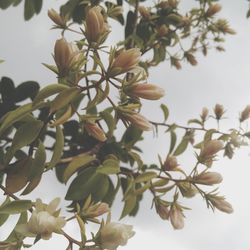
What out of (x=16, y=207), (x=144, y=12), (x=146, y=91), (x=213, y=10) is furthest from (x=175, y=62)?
(x=16, y=207)

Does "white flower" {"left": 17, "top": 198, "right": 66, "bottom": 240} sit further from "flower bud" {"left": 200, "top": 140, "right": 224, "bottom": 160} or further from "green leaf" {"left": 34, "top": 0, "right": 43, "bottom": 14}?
"green leaf" {"left": 34, "top": 0, "right": 43, "bottom": 14}

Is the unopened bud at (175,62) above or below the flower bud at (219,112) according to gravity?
above

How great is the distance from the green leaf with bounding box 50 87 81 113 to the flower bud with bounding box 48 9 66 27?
0.82 metres

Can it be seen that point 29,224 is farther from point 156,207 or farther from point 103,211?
point 156,207

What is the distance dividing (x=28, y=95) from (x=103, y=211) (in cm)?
104

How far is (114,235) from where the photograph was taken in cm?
89

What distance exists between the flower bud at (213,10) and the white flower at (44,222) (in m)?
1.83

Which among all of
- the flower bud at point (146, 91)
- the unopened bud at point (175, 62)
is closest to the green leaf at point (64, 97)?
the flower bud at point (146, 91)

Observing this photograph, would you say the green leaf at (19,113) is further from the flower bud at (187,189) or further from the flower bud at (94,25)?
the flower bud at (187,189)

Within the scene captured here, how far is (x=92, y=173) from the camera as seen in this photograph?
51.9 inches

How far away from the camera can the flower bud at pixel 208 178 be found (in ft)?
4.13

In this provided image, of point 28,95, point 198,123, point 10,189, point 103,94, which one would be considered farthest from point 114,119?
point 198,123

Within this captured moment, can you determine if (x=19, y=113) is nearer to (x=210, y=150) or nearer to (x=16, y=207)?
(x=16, y=207)

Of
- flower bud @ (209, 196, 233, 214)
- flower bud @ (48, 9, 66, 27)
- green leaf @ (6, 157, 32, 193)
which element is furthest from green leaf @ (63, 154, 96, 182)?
flower bud @ (48, 9, 66, 27)
